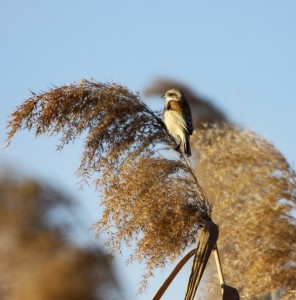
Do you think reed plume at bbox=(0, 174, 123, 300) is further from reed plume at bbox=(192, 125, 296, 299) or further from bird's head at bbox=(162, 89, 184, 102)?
reed plume at bbox=(192, 125, 296, 299)

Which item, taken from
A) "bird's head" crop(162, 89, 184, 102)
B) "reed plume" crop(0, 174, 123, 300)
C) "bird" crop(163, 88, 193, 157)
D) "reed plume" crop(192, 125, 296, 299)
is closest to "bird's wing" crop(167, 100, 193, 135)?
"bird" crop(163, 88, 193, 157)

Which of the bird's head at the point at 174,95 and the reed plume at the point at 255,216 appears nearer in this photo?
the bird's head at the point at 174,95

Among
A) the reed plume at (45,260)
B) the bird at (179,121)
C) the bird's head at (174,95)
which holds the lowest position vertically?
the reed plume at (45,260)

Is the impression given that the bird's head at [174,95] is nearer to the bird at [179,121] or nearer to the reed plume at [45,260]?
the bird at [179,121]

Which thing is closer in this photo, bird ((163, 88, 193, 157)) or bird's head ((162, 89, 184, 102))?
bird ((163, 88, 193, 157))

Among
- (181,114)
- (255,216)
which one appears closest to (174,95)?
(181,114)

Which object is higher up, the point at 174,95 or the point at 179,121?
the point at 174,95

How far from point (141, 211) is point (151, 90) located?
6.40 meters

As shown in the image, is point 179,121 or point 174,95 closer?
point 179,121

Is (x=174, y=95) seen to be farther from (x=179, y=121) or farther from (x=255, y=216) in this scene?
(x=255, y=216)

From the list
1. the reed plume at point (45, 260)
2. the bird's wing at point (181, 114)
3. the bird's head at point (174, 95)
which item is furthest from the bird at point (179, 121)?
the reed plume at point (45, 260)

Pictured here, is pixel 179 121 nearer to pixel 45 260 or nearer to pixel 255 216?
pixel 45 260

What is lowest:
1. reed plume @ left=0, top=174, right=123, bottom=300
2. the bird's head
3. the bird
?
reed plume @ left=0, top=174, right=123, bottom=300

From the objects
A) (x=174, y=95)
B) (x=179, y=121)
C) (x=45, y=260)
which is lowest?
(x=45, y=260)
